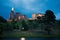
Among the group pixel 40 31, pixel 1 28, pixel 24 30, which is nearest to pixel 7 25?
pixel 1 28

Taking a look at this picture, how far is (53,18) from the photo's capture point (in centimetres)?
3359

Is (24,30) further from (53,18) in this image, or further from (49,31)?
(53,18)

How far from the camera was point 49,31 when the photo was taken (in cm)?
2967

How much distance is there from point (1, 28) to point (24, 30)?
440 cm

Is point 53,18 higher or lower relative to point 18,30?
higher

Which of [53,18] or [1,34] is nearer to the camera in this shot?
[1,34]

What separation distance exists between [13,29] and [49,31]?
6741 mm

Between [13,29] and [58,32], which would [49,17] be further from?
[13,29]

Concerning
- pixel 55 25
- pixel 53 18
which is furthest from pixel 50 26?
pixel 53 18

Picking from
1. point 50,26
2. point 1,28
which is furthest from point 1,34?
point 50,26

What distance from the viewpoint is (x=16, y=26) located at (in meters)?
30.7

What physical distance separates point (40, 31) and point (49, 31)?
168 centimetres

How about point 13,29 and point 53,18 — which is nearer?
point 13,29

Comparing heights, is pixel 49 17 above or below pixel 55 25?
above
